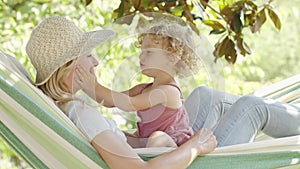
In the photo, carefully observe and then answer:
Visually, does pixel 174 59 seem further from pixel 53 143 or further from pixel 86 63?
pixel 53 143

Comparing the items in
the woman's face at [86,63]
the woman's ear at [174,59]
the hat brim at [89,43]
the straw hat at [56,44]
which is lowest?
the woman's ear at [174,59]

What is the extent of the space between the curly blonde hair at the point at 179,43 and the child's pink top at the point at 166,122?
0.19 ft

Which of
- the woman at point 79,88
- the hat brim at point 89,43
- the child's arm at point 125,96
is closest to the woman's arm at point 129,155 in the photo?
the woman at point 79,88

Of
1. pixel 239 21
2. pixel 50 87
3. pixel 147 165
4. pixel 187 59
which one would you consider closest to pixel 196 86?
pixel 187 59

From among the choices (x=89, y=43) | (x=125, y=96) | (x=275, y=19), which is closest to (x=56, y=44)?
(x=89, y=43)

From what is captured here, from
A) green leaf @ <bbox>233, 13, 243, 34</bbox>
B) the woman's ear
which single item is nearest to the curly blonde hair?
the woman's ear

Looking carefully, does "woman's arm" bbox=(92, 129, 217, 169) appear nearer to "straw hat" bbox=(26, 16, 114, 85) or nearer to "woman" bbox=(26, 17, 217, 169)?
"woman" bbox=(26, 17, 217, 169)

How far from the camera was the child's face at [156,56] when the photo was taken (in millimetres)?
1699

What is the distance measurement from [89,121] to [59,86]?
6.6 inches

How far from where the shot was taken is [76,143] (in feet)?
5.44

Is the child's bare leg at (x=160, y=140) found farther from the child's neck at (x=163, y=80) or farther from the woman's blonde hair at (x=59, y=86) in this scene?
the woman's blonde hair at (x=59, y=86)

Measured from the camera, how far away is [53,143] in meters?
1.67

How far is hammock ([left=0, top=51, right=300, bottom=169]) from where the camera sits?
1666mm

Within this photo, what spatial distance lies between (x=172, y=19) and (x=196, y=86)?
18 centimetres
